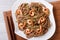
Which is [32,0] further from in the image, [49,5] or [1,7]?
[1,7]

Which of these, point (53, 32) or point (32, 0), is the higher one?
point (32, 0)

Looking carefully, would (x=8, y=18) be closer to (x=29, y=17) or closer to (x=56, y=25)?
(x=29, y=17)

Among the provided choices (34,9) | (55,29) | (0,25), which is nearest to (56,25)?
(55,29)

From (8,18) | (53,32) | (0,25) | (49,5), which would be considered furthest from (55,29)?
(0,25)

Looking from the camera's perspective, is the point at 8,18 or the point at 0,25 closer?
the point at 8,18

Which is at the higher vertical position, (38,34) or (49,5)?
(49,5)

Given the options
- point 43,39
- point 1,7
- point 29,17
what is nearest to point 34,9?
point 29,17

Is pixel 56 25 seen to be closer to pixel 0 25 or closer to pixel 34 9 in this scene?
pixel 34 9

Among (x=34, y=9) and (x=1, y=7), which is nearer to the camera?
(x=34, y=9)
